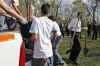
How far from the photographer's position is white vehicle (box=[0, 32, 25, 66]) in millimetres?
2246

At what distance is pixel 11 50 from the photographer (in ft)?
7.68

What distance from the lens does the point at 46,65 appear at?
4.53 metres

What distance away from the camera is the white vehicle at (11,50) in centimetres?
225

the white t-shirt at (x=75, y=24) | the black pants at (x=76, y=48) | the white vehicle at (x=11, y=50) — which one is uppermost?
the white vehicle at (x=11, y=50)

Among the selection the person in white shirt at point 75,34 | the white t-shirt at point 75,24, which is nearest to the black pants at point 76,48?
the person in white shirt at point 75,34

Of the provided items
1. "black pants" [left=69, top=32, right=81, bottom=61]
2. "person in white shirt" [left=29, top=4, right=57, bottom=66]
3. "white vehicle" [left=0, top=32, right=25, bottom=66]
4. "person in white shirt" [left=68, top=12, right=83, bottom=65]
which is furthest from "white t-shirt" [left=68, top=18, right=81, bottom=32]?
"white vehicle" [left=0, top=32, right=25, bottom=66]

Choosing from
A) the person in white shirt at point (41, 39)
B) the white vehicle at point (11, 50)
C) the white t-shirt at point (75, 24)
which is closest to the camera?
the white vehicle at point (11, 50)

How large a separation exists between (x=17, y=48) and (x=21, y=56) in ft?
0.34

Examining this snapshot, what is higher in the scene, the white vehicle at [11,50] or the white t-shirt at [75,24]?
the white vehicle at [11,50]

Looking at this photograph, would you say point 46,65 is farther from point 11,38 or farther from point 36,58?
point 11,38

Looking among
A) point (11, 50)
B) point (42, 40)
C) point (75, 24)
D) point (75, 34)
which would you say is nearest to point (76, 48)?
point (75, 34)

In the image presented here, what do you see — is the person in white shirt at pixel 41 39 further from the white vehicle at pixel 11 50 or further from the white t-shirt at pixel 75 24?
the white t-shirt at pixel 75 24

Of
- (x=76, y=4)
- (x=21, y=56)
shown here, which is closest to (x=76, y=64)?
(x=21, y=56)

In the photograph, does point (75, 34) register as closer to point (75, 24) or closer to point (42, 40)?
point (75, 24)
